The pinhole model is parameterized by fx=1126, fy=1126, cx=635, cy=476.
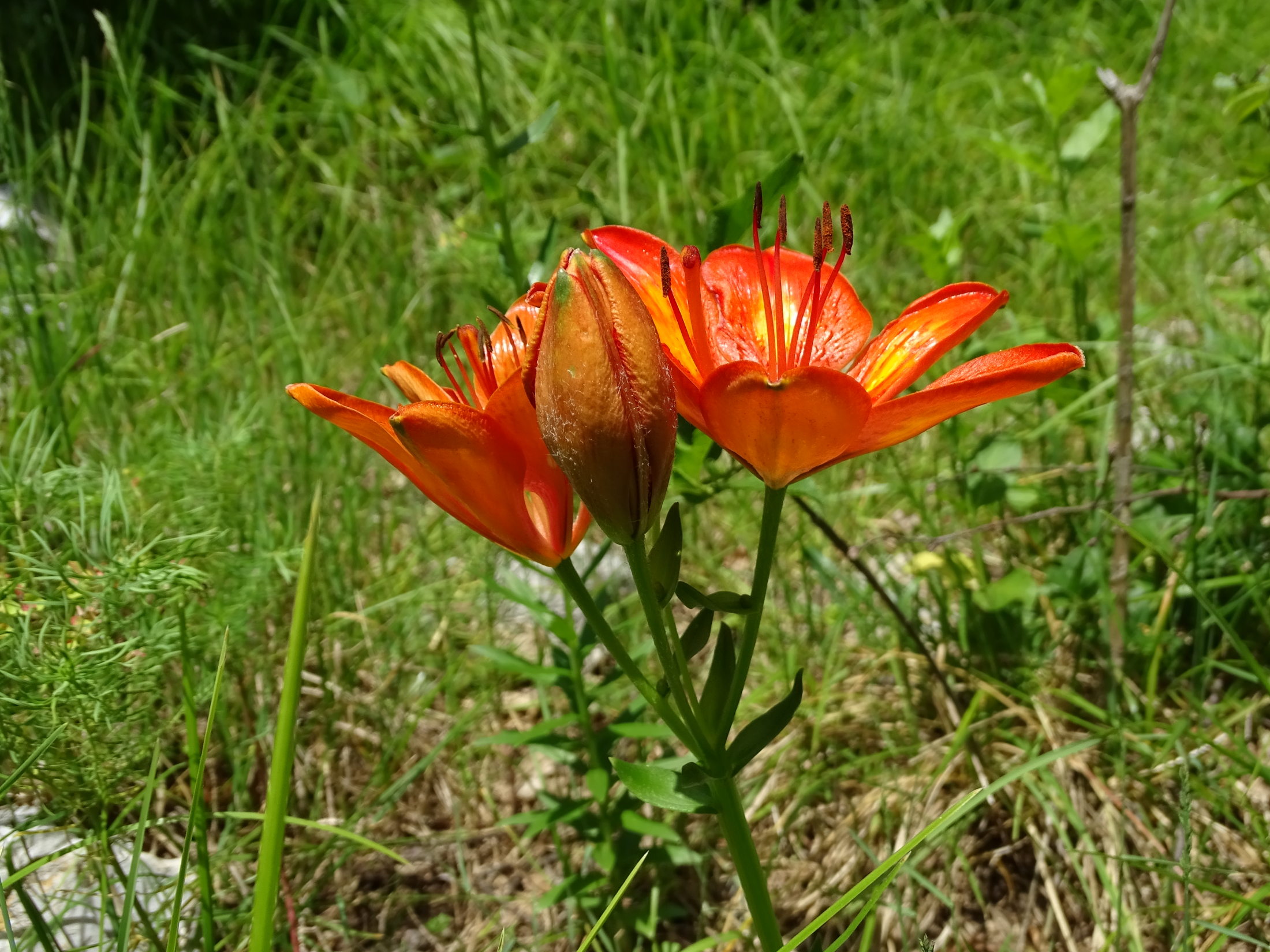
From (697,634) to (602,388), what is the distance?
0.30m

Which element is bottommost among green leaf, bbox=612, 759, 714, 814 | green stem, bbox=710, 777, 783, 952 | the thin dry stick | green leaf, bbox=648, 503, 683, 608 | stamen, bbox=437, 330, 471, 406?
green stem, bbox=710, 777, 783, 952

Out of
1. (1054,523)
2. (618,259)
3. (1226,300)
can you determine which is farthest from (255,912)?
(1226,300)

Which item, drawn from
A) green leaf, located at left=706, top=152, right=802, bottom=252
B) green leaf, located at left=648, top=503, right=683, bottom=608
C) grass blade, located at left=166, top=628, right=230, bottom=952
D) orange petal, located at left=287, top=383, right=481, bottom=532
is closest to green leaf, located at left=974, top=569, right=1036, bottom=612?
green leaf, located at left=706, top=152, right=802, bottom=252

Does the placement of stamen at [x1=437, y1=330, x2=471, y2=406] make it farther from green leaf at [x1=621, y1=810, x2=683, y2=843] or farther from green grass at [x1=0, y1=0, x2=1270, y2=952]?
green leaf at [x1=621, y1=810, x2=683, y2=843]

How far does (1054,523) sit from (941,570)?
26 centimetres

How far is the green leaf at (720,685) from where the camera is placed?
1.02 metres

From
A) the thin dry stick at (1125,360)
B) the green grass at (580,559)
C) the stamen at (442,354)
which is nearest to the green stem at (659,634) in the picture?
the stamen at (442,354)

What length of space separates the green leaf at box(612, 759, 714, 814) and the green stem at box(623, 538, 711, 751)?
0.21 feet

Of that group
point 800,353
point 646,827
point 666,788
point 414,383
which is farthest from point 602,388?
point 646,827

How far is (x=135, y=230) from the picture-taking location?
2818 mm

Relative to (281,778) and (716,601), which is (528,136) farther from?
(281,778)

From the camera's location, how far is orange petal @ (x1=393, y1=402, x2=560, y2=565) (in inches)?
33.6

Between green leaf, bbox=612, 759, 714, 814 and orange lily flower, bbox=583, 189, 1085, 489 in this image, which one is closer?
orange lily flower, bbox=583, 189, 1085, 489

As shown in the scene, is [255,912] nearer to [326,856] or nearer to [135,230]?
[326,856]
